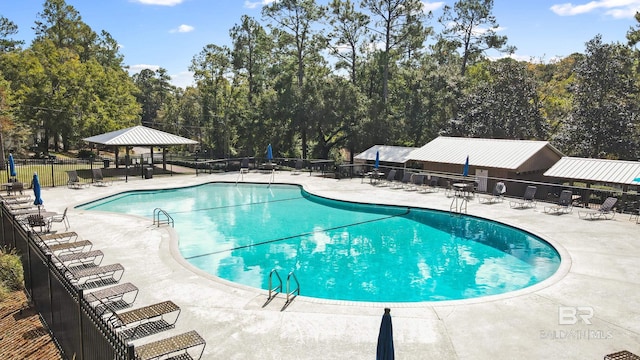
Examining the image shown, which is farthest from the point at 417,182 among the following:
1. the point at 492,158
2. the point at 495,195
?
the point at 495,195

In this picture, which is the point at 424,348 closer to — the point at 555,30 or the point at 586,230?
the point at 586,230

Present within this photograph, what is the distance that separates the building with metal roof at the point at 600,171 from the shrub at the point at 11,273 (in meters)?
21.8

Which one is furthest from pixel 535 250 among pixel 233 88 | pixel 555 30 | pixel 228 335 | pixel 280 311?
pixel 233 88

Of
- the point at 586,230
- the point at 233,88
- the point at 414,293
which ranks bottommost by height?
the point at 414,293

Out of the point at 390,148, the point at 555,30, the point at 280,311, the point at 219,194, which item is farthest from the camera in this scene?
the point at 555,30

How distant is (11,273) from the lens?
9.77 meters

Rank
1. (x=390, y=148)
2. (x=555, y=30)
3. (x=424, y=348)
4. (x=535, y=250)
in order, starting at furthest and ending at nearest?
(x=555, y=30)
(x=390, y=148)
(x=535, y=250)
(x=424, y=348)

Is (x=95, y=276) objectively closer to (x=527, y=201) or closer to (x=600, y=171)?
(x=527, y=201)

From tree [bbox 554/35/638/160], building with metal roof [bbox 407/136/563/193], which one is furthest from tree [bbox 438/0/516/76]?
building with metal roof [bbox 407/136/563/193]

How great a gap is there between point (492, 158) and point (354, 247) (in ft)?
38.9

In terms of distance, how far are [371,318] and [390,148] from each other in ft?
71.8

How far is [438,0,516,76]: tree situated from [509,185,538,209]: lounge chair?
2258 centimetres

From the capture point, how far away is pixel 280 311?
8.28 m

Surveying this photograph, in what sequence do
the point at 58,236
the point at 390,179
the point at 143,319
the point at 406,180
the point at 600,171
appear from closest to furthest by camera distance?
the point at 143,319, the point at 58,236, the point at 600,171, the point at 406,180, the point at 390,179
